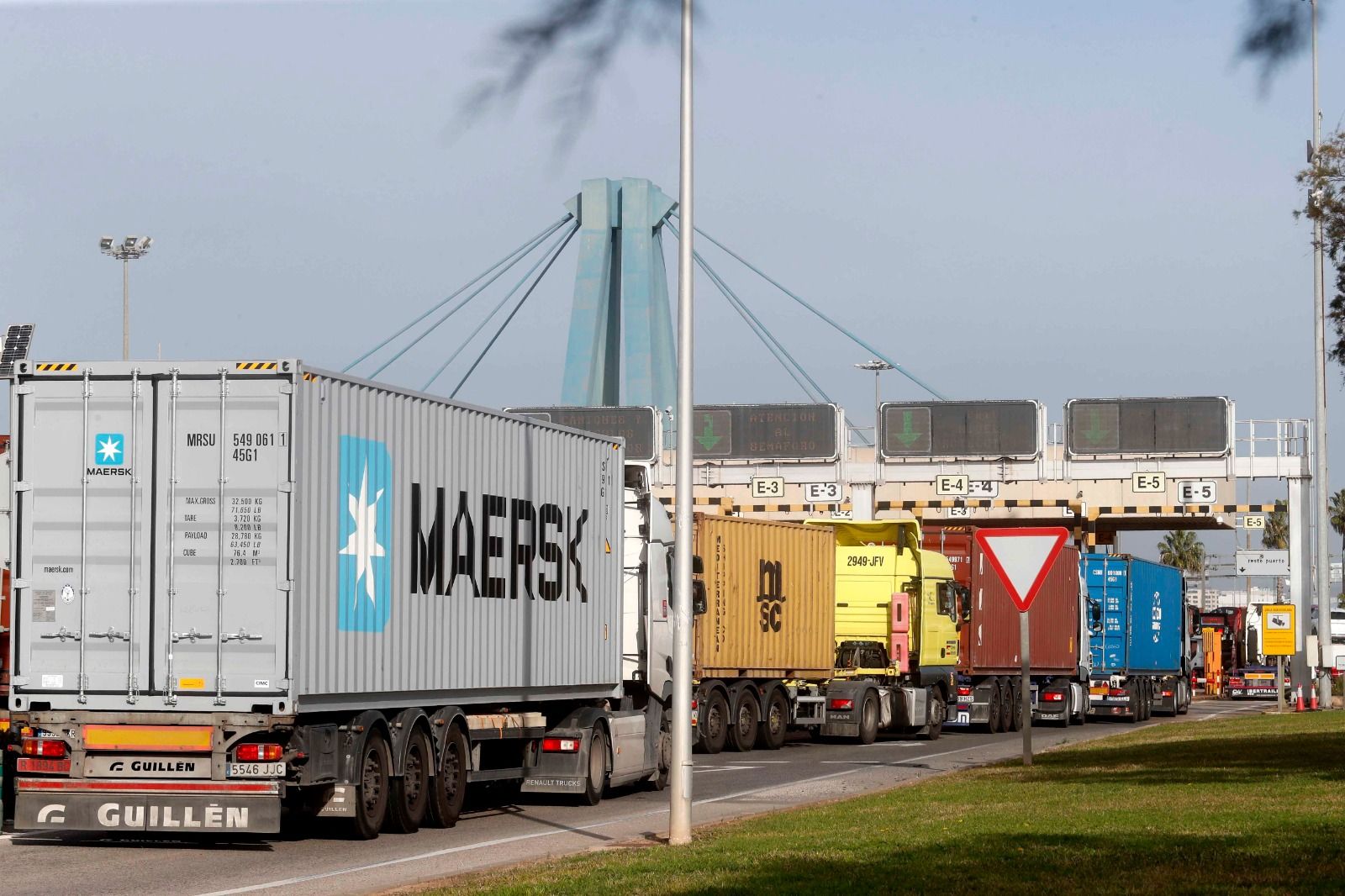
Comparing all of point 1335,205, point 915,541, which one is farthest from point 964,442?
point 1335,205

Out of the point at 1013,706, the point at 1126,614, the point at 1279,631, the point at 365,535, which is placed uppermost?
the point at 365,535

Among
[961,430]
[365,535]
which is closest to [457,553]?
[365,535]

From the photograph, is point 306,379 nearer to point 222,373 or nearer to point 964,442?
point 222,373

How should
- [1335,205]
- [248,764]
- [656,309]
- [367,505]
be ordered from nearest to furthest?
[248,764]
[367,505]
[1335,205]
[656,309]

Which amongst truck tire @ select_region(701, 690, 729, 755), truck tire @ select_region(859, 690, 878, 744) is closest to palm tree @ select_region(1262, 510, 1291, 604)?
truck tire @ select_region(859, 690, 878, 744)

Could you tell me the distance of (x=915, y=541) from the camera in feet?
114

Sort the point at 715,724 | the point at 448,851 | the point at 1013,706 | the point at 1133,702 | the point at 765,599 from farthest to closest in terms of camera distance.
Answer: the point at 1133,702, the point at 1013,706, the point at 765,599, the point at 715,724, the point at 448,851

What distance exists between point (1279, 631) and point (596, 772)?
29.5 m

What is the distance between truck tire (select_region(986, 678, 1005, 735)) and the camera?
A: 126 ft

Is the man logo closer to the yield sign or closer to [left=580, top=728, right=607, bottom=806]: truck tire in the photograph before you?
[left=580, top=728, right=607, bottom=806]: truck tire

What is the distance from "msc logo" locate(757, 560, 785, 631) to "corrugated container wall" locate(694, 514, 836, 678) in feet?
0.04

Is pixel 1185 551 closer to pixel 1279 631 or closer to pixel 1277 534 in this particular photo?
pixel 1277 534

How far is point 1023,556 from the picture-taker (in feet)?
73.6

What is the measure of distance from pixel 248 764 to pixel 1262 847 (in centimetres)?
702
